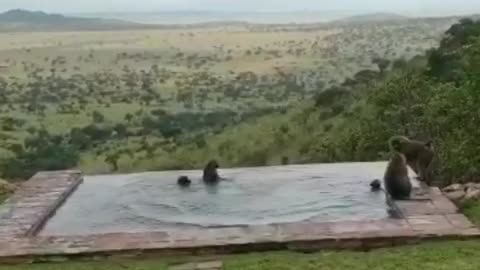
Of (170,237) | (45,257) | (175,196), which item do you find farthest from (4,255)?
(175,196)

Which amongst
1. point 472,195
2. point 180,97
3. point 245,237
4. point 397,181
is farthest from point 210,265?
point 180,97

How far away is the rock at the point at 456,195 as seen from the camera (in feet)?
33.6

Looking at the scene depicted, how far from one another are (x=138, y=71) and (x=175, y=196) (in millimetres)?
51725

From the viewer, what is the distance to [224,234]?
872cm

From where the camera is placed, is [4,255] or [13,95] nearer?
[4,255]

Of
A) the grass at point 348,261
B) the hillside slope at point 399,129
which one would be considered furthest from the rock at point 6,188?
the hillside slope at point 399,129

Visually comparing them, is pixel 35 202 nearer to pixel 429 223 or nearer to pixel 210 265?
pixel 210 265

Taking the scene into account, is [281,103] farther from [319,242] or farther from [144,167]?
[319,242]

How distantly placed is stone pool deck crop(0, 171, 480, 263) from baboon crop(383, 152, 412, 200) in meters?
0.32

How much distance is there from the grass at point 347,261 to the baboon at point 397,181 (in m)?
1.55

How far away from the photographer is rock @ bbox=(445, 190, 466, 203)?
1025 cm

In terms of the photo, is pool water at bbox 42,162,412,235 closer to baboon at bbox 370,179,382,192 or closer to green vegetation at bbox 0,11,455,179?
baboon at bbox 370,179,382,192

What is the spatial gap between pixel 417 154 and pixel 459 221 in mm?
2118

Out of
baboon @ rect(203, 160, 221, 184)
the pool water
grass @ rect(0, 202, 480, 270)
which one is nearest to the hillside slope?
the pool water
